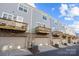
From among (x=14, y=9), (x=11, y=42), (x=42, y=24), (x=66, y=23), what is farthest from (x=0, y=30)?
(x=66, y=23)

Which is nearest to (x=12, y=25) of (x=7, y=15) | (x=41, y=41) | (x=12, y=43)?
(x=7, y=15)

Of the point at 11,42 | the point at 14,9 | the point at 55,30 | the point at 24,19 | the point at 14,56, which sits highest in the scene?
the point at 14,9

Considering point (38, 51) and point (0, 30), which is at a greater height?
point (0, 30)

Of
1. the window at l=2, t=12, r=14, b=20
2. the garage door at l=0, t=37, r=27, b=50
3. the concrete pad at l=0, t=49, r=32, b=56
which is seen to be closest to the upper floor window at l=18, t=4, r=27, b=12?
the window at l=2, t=12, r=14, b=20

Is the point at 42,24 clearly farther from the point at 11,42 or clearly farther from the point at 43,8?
the point at 11,42

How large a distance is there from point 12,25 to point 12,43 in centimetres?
35

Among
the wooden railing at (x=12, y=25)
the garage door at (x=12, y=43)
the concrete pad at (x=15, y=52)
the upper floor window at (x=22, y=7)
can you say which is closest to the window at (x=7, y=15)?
the wooden railing at (x=12, y=25)

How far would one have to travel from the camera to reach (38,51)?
265 cm

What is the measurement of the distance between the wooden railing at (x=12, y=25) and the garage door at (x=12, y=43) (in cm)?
20

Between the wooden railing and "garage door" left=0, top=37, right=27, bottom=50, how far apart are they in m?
0.20

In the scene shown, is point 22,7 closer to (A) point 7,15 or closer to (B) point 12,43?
(A) point 7,15

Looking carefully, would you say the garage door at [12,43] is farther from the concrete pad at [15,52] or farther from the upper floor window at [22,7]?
the upper floor window at [22,7]

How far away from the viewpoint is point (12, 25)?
2.54m

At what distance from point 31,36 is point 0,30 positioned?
2.01 feet
